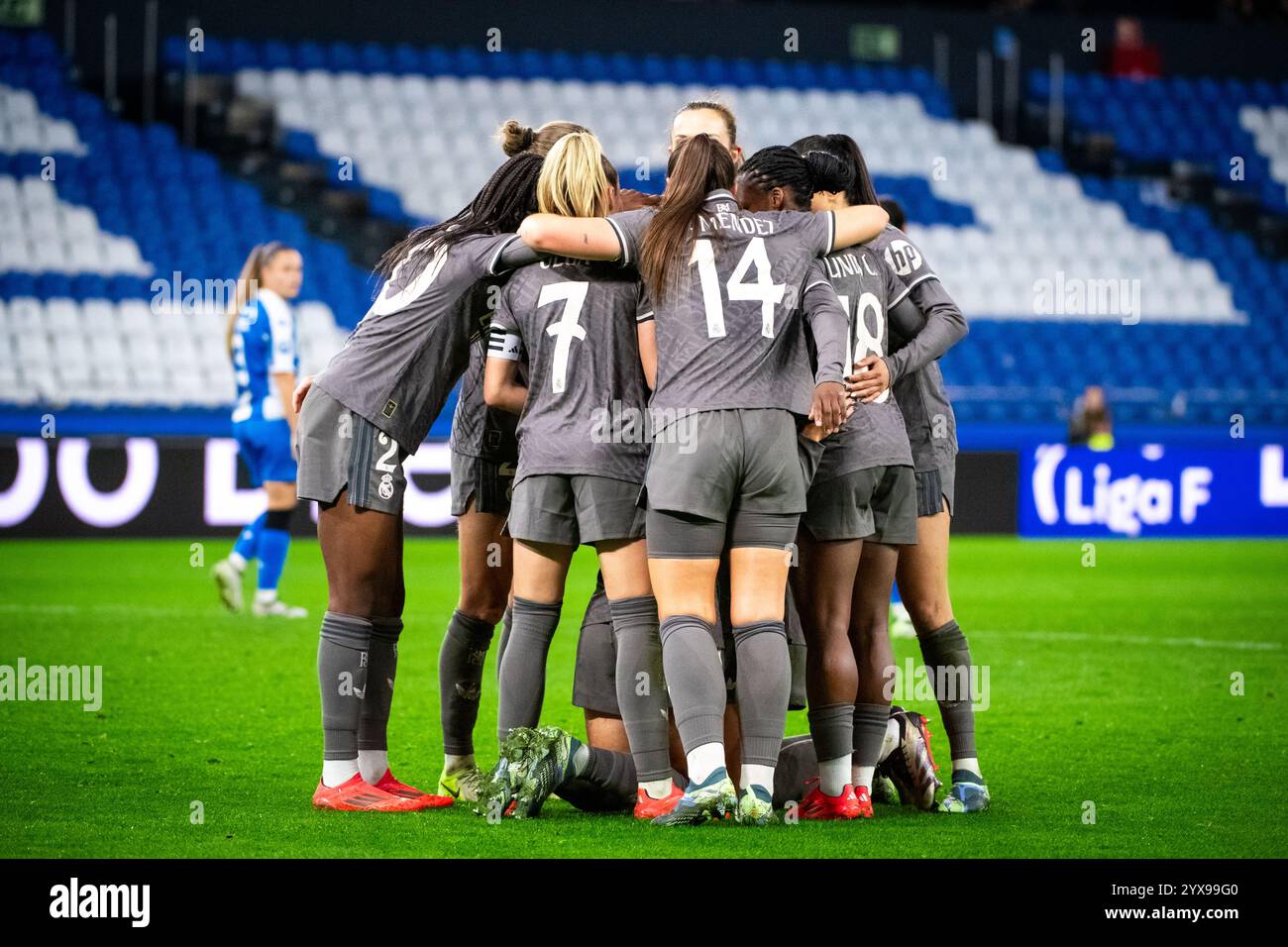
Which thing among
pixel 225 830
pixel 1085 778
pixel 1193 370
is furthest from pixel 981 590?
pixel 1193 370

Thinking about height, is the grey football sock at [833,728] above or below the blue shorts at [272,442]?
below

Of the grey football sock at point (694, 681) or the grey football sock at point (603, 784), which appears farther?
the grey football sock at point (603, 784)

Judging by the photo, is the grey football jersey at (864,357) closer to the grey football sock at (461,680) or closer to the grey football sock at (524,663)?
the grey football sock at (524,663)

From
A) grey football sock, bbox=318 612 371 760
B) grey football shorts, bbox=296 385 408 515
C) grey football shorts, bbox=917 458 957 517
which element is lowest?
grey football sock, bbox=318 612 371 760

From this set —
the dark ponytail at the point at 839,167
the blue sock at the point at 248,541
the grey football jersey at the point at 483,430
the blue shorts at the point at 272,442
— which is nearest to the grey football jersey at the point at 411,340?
the grey football jersey at the point at 483,430

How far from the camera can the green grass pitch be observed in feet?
14.1

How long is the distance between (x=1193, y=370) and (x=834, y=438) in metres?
16.9

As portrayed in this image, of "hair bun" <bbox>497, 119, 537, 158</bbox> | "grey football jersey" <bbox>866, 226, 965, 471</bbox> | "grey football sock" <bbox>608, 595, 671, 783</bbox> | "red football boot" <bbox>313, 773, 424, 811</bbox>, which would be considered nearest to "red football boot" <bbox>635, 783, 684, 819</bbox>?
"grey football sock" <bbox>608, 595, 671, 783</bbox>

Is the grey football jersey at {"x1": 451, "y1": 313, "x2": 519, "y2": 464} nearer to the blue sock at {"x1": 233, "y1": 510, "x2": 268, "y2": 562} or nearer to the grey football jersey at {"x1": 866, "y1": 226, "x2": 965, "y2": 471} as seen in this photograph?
the grey football jersey at {"x1": 866, "y1": 226, "x2": 965, "y2": 471}

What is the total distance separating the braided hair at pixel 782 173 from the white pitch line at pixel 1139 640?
16.6ft

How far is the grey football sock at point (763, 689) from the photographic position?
4379 millimetres

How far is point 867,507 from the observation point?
4.72 m

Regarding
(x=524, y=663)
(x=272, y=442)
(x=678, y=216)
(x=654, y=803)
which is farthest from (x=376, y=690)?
(x=272, y=442)

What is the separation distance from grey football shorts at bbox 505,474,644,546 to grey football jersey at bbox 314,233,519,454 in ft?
1.40
